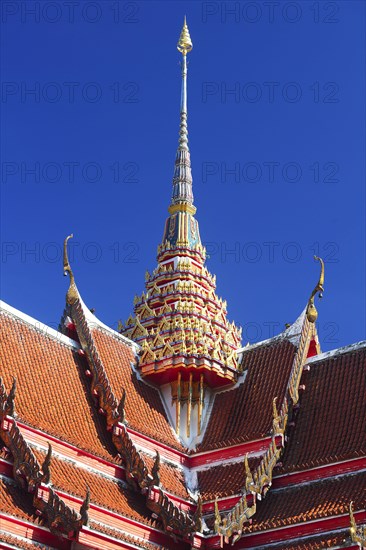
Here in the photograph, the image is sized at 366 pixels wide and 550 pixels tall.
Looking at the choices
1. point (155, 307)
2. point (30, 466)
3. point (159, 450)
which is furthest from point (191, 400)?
point (30, 466)

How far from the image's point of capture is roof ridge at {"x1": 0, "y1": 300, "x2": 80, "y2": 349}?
2402 cm

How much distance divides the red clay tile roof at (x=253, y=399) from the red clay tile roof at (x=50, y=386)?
265 centimetres

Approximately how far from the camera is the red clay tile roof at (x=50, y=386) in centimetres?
2200

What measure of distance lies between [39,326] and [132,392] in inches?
94.0

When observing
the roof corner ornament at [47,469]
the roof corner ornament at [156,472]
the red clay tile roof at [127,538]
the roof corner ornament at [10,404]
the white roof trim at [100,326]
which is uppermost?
the white roof trim at [100,326]

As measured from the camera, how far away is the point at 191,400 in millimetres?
25375

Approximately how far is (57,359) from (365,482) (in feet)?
22.0

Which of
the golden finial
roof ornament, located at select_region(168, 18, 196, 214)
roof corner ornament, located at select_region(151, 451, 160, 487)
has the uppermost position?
the golden finial

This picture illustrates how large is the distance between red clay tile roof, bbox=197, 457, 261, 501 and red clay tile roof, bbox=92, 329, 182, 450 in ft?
3.28

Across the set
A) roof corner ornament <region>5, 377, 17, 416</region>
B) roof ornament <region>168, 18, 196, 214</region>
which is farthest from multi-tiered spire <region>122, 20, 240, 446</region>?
roof corner ornament <region>5, 377, 17, 416</region>

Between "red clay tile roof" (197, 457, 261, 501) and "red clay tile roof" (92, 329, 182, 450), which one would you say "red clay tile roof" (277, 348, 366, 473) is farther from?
"red clay tile roof" (92, 329, 182, 450)

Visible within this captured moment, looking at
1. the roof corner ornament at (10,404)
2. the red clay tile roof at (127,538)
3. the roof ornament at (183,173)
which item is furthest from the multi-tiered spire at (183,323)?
the roof corner ornament at (10,404)

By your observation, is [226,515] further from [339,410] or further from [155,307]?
[155,307]

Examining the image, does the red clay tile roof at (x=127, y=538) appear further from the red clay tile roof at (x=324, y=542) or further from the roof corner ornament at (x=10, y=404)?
the roof corner ornament at (x=10, y=404)
